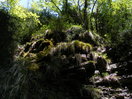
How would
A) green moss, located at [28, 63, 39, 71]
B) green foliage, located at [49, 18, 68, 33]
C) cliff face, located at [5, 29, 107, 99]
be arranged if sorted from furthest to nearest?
1. green foliage, located at [49, 18, 68, 33]
2. green moss, located at [28, 63, 39, 71]
3. cliff face, located at [5, 29, 107, 99]

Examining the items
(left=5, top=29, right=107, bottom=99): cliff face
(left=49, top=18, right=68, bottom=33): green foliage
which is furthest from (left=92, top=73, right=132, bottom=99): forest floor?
(left=49, top=18, right=68, bottom=33): green foliage

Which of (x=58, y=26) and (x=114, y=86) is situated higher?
(x=58, y=26)

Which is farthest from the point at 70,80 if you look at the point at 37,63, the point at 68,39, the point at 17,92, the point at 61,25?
the point at 61,25

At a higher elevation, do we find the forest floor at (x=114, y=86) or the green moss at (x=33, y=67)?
the green moss at (x=33, y=67)

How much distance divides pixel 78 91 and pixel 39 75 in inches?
40.3

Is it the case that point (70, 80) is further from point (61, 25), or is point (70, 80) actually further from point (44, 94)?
point (61, 25)

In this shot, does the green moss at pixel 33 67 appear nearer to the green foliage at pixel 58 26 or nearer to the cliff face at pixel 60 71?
the cliff face at pixel 60 71

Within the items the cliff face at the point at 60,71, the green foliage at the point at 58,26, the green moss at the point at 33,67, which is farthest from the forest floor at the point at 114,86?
the green foliage at the point at 58,26

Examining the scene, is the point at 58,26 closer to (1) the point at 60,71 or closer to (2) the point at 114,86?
(1) the point at 60,71

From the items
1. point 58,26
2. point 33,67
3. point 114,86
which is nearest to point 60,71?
point 33,67

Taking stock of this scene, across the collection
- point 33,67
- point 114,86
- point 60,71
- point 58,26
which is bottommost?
point 114,86

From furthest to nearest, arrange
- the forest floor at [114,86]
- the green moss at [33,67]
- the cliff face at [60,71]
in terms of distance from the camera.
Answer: the green moss at [33,67]
the cliff face at [60,71]
the forest floor at [114,86]

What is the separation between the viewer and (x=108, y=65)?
5055 millimetres

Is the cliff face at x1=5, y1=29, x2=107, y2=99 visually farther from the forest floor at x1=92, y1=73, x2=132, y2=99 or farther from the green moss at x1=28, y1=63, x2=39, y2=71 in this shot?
the forest floor at x1=92, y1=73, x2=132, y2=99
